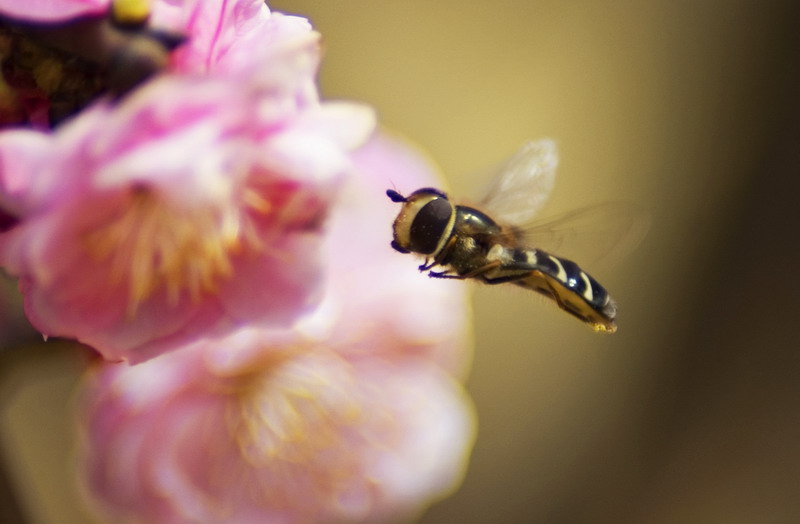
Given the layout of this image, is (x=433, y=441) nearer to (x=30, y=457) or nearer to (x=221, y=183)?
(x=221, y=183)

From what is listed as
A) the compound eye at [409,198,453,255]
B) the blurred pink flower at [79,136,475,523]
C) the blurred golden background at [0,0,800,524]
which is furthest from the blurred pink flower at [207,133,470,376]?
the blurred golden background at [0,0,800,524]

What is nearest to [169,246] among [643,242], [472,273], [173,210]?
[173,210]

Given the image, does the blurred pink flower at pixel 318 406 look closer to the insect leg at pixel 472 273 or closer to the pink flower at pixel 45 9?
the insect leg at pixel 472 273

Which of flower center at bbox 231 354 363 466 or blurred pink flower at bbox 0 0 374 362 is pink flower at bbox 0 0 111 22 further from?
flower center at bbox 231 354 363 466

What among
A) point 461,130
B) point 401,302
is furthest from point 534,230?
point 461,130

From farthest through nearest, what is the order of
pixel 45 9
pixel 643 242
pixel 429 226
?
pixel 643 242 < pixel 429 226 < pixel 45 9

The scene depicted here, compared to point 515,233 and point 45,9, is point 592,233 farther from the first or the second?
point 45,9
